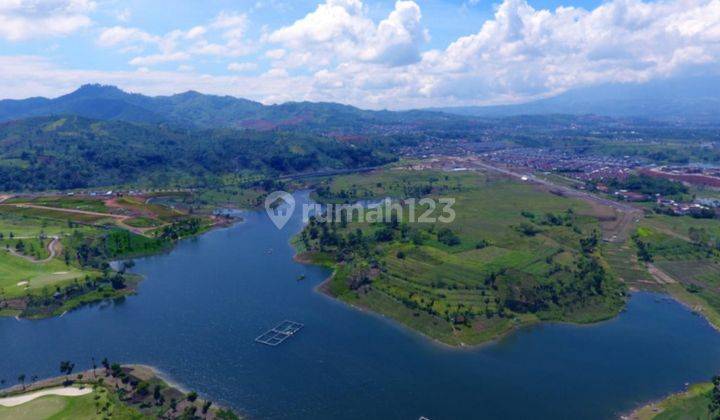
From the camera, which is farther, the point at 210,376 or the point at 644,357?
the point at 644,357

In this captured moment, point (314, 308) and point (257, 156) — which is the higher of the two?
point (257, 156)

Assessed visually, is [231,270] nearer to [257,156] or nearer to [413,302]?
[413,302]

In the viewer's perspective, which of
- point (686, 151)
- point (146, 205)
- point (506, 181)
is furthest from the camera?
point (686, 151)

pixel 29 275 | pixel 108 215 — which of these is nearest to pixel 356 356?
pixel 29 275

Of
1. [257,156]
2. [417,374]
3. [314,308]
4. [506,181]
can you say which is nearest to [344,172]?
[257,156]

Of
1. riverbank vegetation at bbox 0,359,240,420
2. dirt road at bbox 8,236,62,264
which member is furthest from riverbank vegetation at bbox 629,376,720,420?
dirt road at bbox 8,236,62,264

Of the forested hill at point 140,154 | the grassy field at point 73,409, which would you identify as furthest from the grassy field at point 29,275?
the forested hill at point 140,154
